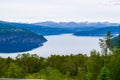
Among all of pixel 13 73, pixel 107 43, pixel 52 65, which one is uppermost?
pixel 107 43

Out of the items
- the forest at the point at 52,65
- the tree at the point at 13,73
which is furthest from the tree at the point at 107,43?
the tree at the point at 13,73

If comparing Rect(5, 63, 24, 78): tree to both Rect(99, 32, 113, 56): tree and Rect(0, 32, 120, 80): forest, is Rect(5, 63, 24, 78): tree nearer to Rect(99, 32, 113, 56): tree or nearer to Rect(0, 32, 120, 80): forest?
Rect(0, 32, 120, 80): forest

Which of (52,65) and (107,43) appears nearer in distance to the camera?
(107,43)

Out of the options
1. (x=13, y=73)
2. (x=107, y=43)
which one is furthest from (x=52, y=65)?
(x=13, y=73)

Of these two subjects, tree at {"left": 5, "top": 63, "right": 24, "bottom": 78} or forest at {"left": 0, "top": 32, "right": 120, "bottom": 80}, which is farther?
forest at {"left": 0, "top": 32, "right": 120, "bottom": 80}

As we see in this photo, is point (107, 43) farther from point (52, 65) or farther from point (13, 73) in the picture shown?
point (13, 73)

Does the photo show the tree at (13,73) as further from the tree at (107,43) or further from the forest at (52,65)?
the tree at (107,43)

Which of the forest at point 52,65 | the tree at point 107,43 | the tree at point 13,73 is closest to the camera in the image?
the tree at point 13,73

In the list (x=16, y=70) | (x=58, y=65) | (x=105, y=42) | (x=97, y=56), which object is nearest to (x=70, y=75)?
(x=58, y=65)

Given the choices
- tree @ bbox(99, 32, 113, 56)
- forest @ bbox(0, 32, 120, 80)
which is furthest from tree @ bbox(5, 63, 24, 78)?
tree @ bbox(99, 32, 113, 56)

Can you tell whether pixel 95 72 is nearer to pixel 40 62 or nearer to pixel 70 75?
pixel 70 75

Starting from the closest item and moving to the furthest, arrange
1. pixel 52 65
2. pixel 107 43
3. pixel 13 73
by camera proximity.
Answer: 1. pixel 13 73
2. pixel 107 43
3. pixel 52 65

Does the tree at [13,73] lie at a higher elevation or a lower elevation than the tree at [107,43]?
lower

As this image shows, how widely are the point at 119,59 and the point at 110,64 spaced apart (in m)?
2.10
